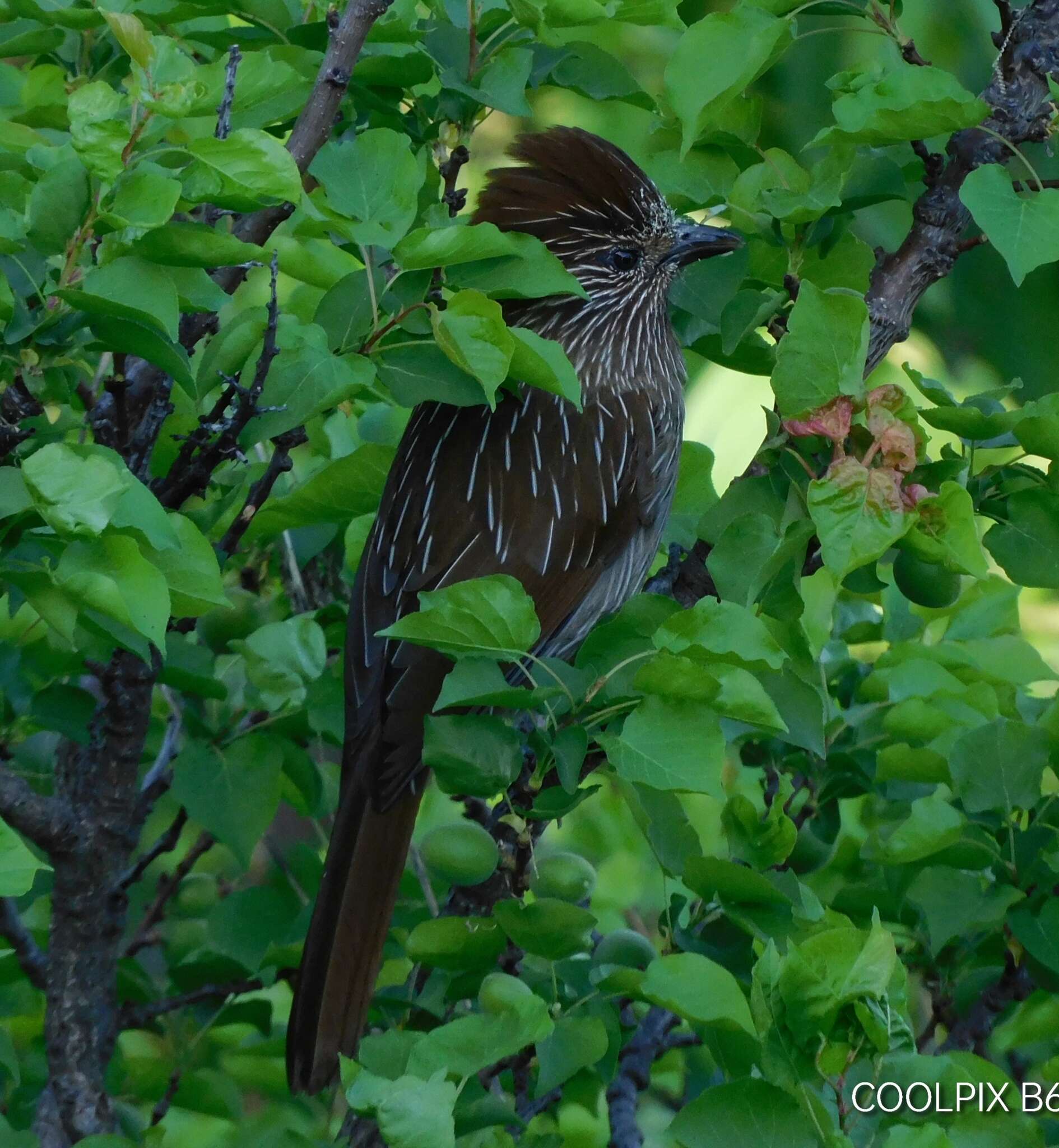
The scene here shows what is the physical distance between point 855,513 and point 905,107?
0.49 metres

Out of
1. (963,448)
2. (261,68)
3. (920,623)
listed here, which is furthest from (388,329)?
(920,623)

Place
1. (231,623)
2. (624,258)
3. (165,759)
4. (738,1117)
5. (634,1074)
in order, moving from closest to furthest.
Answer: (738,1117) < (634,1074) < (231,623) < (165,759) < (624,258)

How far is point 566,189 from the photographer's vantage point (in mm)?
3344

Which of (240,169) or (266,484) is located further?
(266,484)

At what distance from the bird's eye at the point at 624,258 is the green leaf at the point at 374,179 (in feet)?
5.78

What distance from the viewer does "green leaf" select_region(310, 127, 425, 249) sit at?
173 cm

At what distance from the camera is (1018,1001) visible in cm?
206

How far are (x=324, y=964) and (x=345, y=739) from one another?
1.59 feet

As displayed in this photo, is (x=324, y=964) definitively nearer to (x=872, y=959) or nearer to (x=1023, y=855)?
(x=1023, y=855)

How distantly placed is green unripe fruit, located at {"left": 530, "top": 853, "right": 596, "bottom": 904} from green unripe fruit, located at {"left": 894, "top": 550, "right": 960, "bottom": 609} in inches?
22.5

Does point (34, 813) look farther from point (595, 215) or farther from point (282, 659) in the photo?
point (595, 215)

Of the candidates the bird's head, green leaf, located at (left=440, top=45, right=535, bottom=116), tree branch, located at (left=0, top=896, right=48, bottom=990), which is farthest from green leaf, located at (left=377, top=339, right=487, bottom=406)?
the bird's head

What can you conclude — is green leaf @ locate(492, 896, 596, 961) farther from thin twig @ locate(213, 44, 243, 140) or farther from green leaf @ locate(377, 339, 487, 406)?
thin twig @ locate(213, 44, 243, 140)

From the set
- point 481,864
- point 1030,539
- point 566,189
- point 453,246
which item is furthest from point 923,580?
point 566,189
